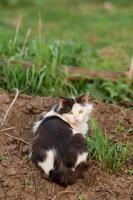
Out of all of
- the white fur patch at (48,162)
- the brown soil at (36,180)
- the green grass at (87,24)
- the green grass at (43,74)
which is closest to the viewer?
the white fur patch at (48,162)

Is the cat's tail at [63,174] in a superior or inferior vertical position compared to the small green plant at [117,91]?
superior

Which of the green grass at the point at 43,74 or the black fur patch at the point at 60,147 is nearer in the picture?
the black fur patch at the point at 60,147

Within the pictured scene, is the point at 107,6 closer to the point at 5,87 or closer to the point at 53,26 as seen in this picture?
the point at 53,26

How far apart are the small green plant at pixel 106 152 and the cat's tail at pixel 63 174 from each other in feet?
0.82

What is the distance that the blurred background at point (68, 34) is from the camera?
23.7 ft

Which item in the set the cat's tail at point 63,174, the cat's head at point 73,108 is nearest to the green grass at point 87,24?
the cat's head at point 73,108

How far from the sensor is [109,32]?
11.3 m

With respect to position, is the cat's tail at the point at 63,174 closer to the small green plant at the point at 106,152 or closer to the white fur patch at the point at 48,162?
the white fur patch at the point at 48,162

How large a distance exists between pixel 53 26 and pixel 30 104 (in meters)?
5.86

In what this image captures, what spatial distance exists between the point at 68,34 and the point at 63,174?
6.46 m

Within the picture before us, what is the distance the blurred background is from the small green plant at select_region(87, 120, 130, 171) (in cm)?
159

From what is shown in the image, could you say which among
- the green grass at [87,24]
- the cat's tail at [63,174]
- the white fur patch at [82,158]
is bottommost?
the green grass at [87,24]

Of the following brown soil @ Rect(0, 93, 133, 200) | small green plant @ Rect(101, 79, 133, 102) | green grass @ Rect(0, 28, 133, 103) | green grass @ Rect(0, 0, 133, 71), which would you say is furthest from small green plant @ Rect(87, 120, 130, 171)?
green grass @ Rect(0, 0, 133, 71)

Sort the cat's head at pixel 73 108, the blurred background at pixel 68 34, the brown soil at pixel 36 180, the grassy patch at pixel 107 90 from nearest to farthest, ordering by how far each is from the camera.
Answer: the brown soil at pixel 36 180 → the cat's head at pixel 73 108 → the grassy patch at pixel 107 90 → the blurred background at pixel 68 34
